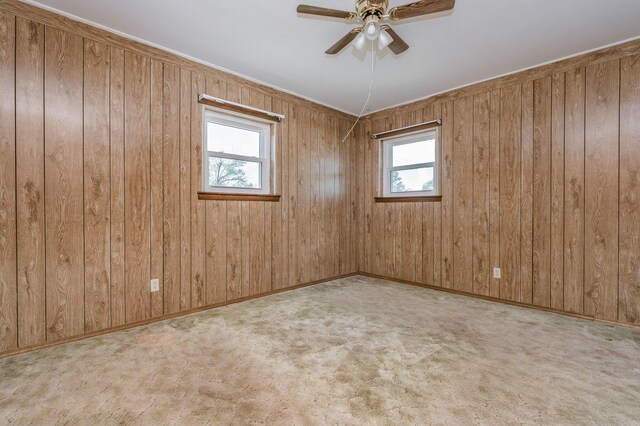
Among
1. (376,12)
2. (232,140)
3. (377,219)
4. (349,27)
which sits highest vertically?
(349,27)

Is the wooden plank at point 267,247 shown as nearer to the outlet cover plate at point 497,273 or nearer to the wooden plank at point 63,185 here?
the wooden plank at point 63,185

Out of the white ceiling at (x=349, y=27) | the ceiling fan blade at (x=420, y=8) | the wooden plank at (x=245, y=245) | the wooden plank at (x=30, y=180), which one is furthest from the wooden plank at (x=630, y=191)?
the wooden plank at (x=30, y=180)

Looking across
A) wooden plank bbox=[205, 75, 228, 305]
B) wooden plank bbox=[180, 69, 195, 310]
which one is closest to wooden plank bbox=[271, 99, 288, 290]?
wooden plank bbox=[205, 75, 228, 305]

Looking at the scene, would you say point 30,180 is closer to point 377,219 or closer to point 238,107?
point 238,107

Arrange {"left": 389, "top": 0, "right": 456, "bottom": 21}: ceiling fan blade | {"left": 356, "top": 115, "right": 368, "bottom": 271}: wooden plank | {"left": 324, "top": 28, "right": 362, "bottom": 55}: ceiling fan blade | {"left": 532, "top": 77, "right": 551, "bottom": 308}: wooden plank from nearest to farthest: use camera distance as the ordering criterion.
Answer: {"left": 389, "top": 0, "right": 456, "bottom": 21}: ceiling fan blade, {"left": 324, "top": 28, "right": 362, "bottom": 55}: ceiling fan blade, {"left": 532, "top": 77, "right": 551, "bottom": 308}: wooden plank, {"left": 356, "top": 115, "right": 368, "bottom": 271}: wooden plank

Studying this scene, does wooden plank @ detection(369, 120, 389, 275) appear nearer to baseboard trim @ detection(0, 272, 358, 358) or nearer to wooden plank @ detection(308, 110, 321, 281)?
wooden plank @ detection(308, 110, 321, 281)

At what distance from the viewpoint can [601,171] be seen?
280 cm

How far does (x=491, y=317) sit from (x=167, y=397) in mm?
2754

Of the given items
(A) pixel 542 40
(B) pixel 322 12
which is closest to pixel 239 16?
(B) pixel 322 12

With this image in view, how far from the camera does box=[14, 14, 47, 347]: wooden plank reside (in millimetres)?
2158

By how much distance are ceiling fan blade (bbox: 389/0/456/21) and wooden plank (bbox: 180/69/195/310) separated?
2070 millimetres

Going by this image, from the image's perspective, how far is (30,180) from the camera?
2.20 meters

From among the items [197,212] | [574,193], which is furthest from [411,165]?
[197,212]

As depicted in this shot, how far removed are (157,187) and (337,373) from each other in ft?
7.29
